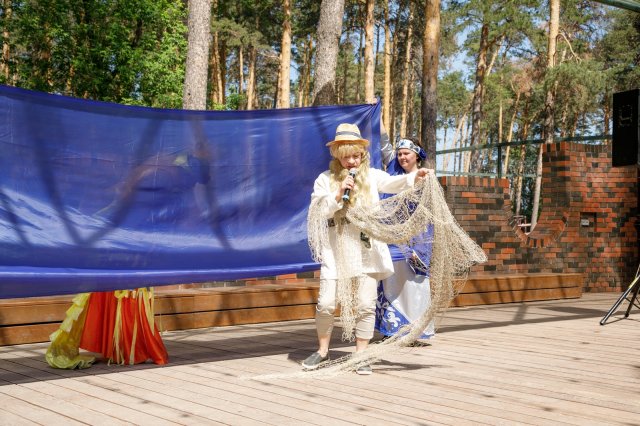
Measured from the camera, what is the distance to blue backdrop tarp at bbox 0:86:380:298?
4.82 metres

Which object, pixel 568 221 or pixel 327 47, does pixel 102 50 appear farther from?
pixel 568 221

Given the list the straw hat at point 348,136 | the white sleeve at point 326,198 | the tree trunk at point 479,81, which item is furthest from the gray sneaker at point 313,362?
the tree trunk at point 479,81

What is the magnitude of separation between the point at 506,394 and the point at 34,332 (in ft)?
12.6

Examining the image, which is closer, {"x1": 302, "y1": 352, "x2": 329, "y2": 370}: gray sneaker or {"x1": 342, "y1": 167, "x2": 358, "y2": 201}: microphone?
{"x1": 342, "y1": 167, "x2": 358, "y2": 201}: microphone

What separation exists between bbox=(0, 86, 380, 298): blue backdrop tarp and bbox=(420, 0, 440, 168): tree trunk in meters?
6.90

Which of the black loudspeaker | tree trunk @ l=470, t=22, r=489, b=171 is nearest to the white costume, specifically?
the black loudspeaker

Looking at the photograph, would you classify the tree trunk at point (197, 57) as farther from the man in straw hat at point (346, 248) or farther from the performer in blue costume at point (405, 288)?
the man in straw hat at point (346, 248)

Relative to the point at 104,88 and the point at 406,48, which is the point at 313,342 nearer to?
the point at 104,88

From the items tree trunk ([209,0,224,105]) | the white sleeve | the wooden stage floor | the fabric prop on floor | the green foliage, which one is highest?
tree trunk ([209,0,224,105])

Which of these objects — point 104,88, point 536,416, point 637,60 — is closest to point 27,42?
point 104,88

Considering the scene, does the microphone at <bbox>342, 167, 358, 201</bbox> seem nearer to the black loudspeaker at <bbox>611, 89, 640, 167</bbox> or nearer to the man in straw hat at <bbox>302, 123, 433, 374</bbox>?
the man in straw hat at <bbox>302, 123, 433, 374</bbox>

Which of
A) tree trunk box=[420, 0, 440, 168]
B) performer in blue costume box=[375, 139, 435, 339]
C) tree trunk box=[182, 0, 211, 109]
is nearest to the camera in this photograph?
performer in blue costume box=[375, 139, 435, 339]

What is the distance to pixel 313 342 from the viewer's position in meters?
6.65

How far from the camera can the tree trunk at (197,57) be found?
9836 millimetres
